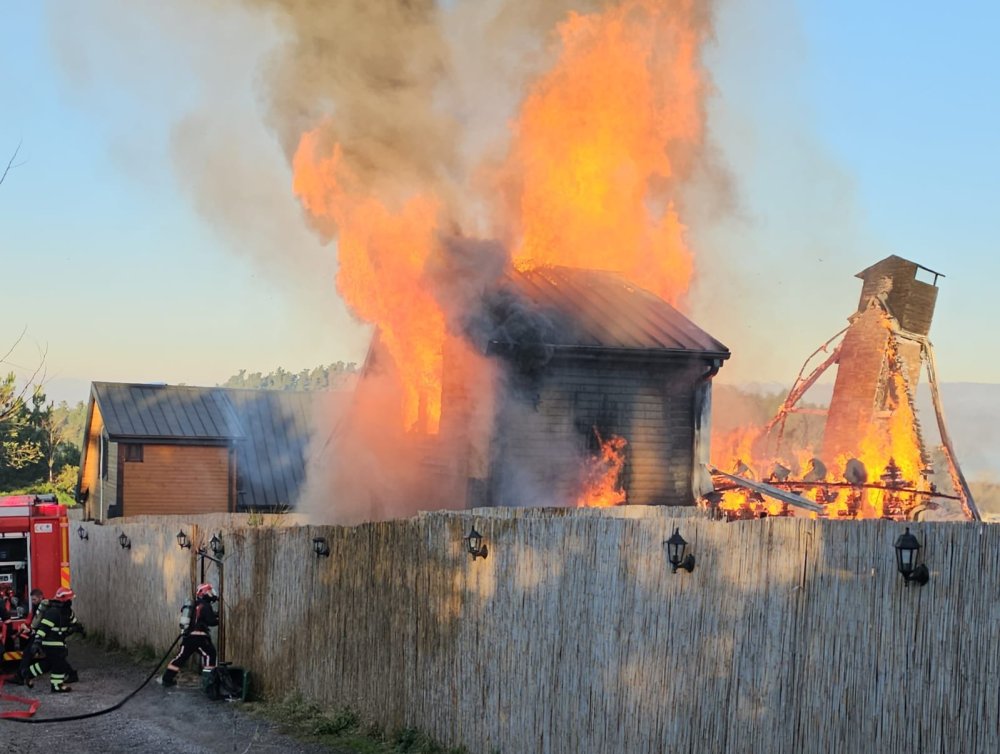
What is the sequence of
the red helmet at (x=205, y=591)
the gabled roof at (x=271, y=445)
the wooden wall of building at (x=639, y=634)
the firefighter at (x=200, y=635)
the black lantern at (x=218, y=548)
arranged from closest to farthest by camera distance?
the wooden wall of building at (x=639, y=634) → the firefighter at (x=200, y=635) → the red helmet at (x=205, y=591) → the black lantern at (x=218, y=548) → the gabled roof at (x=271, y=445)

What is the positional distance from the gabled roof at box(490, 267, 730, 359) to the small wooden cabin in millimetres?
17145

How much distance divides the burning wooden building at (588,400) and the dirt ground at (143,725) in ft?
25.5

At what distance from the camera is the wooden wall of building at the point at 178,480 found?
122 ft

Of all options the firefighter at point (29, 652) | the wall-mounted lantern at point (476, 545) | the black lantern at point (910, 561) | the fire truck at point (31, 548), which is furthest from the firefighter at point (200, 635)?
the black lantern at point (910, 561)

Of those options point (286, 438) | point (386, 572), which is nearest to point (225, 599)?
point (386, 572)

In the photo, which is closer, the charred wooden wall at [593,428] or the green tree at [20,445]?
the charred wooden wall at [593,428]

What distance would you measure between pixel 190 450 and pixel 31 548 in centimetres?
1898

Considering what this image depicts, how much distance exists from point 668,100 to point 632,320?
4.88 m

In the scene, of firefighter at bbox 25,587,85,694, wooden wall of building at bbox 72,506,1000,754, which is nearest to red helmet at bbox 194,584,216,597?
wooden wall of building at bbox 72,506,1000,754

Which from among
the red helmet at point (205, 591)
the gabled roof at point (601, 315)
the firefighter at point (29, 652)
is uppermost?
the gabled roof at point (601, 315)

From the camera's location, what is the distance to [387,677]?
12.4 metres

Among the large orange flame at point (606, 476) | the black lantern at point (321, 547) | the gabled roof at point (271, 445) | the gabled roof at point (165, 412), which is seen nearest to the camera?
the black lantern at point (321, 547)

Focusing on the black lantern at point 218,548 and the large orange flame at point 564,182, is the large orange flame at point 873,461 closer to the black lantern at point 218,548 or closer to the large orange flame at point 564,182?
the large orange flame at point 564,182

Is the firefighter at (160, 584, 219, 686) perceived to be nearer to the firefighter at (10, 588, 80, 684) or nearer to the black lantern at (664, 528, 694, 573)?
the firefighter at (10, 588, 80, 684)
